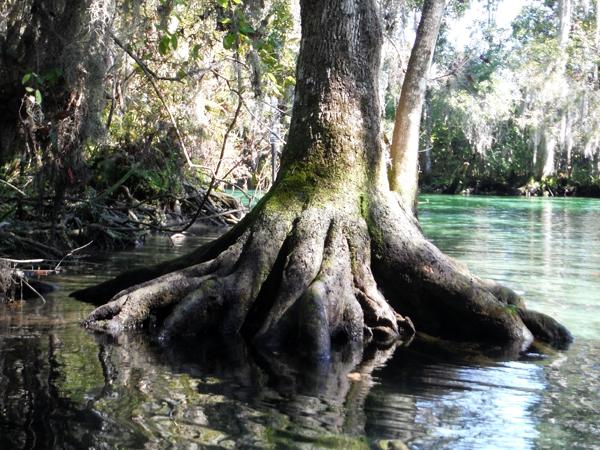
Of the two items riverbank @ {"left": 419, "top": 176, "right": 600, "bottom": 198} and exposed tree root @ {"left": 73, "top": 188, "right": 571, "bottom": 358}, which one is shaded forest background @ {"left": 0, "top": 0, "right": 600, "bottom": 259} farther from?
riverbank @ {"left": 419, "top": 176, "right": 600, "bottom": 198}

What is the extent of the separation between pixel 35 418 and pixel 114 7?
5180 mm

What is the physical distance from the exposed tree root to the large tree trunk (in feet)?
0.04

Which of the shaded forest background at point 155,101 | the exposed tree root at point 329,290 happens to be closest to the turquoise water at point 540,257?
the exposed tree root at point 329,290

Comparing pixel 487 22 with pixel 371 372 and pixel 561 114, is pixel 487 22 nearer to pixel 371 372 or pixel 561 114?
pixel 561 114

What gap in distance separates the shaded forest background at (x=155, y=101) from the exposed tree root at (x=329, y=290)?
0.97 m

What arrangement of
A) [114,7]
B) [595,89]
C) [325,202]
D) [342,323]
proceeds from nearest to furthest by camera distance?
1. [342,323]
2. [325,202]
3. [114,7]
4. [595,89]

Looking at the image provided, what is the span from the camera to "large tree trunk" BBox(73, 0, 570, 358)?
5.90m

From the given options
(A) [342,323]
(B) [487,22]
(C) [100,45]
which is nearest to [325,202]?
(A) [342,323]

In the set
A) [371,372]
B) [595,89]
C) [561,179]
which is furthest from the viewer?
[561,179]

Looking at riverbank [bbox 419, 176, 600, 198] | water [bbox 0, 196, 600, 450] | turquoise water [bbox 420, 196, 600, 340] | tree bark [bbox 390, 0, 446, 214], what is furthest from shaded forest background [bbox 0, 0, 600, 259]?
riverbank [bbox 419, 176, 600, 198]

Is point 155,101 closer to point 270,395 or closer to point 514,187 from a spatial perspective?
point 270,395

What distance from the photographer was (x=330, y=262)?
607 cm

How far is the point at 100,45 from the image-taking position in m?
6.57

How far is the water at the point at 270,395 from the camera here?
3430 millimetres
